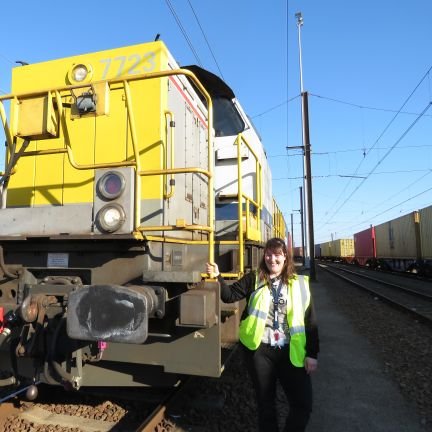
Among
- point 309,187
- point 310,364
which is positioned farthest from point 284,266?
point 309,187

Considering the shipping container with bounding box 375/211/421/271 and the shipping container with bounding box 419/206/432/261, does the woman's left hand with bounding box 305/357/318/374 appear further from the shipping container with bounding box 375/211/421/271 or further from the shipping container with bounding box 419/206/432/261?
the shipping container with bounding box 375/211/421/271

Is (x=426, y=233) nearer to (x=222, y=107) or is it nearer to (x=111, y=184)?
(x=222, y=107)

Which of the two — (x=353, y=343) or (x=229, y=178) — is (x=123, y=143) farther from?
(x=353, y=343)

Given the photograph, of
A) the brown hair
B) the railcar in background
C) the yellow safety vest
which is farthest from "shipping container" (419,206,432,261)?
the railcar in background

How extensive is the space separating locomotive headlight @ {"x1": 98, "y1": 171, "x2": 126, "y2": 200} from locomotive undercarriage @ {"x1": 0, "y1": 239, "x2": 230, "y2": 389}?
39 cm

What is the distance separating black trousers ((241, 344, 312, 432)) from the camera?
286cm

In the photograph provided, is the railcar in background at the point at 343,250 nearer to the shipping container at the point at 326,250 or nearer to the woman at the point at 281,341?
the shipping container at the point at 326,250

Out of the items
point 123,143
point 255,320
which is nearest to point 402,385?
point 255,320

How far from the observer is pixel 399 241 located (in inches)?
1035

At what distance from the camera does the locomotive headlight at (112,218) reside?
11.0 feet

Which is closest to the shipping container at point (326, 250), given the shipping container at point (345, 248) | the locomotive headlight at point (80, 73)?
the shipping container at point (345, 248)

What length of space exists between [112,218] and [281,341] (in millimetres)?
1602

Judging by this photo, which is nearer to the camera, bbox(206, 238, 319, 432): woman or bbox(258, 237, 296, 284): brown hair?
bbox(206, 238, 319, 432): woman

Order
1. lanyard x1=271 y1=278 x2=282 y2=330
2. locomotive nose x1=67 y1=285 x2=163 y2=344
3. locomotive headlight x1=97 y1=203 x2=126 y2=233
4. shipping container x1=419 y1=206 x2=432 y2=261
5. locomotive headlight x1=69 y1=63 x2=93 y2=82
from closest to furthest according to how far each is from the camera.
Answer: locomotive nose x1=67 y1=285 x2=163 y2=344 → lanyard x1=271 y1=278 x2=282 y2=330 → locomotive headlight x1=97 y1=203 x2=126 y2=233 → locomotive headlight x1=69 y1=63 x2=93 y2=82 → shipping container x1=419 y1=206 x2=432 y2=261
